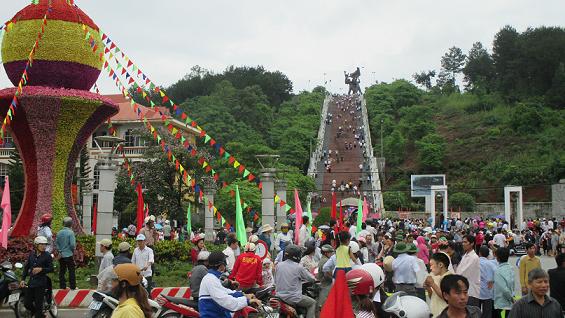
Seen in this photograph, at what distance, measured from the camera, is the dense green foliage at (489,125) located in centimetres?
5319

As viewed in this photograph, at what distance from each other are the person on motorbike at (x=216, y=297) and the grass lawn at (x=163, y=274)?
778cm

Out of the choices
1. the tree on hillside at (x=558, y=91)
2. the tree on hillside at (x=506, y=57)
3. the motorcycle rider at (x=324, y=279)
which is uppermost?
the tree on hillside at (x=506, y=57)

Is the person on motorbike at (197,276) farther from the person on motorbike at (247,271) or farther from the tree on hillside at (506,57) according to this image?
the tree on hillside at (506,57)

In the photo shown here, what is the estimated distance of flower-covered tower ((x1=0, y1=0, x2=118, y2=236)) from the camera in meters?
17.9

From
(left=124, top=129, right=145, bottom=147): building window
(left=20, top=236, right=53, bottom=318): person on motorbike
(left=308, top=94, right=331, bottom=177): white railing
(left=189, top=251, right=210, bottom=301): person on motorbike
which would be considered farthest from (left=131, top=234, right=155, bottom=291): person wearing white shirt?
(left=308, top=94, right=331, bottom=177): white railing

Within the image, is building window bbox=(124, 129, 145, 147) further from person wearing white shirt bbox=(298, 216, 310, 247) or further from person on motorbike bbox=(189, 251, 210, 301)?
person on motorbike bbox=(189, 251, 210, 301)

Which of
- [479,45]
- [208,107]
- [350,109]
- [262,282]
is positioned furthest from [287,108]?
[262,282]

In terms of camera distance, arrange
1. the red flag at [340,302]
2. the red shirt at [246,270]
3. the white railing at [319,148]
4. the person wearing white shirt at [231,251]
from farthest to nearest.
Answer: the white railing at [319,148] → the person wearing white shirt at [231,251] → the red shirt at [246,270] → the red flag at [340,302]

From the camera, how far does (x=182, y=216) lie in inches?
1388

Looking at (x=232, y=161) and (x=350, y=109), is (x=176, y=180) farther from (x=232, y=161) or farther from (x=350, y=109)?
(x=350, y=109)

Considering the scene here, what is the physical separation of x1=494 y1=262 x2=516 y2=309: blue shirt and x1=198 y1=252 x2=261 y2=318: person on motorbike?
3.56 meters

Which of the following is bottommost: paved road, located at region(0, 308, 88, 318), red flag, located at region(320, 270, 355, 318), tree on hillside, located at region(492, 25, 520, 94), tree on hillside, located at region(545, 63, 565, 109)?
paved road, located at region(0, 308, 88, 318)

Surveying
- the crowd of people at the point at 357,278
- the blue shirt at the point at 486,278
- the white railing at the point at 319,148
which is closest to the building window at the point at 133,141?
the white railing at the point at 319,148

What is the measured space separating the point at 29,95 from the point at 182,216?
1829 centimetres
